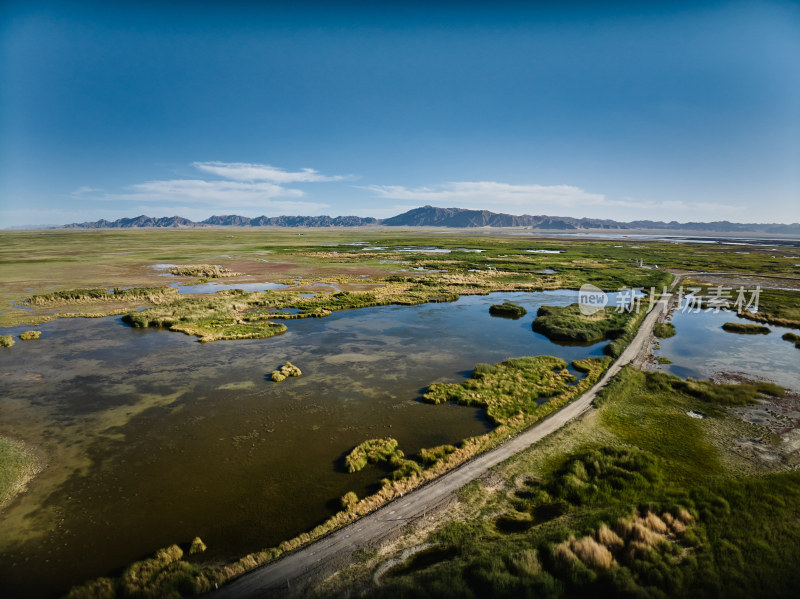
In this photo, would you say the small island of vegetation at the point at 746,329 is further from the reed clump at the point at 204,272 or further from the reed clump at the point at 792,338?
the reed clump at the point at 204,272

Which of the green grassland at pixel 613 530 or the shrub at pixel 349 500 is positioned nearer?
the green grassland at pixel 613 530

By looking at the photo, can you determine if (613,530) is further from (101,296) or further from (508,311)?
(101,296)

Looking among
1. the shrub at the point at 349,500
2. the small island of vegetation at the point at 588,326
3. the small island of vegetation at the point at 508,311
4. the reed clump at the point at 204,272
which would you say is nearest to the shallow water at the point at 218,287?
the reed clump at the point at 204,272

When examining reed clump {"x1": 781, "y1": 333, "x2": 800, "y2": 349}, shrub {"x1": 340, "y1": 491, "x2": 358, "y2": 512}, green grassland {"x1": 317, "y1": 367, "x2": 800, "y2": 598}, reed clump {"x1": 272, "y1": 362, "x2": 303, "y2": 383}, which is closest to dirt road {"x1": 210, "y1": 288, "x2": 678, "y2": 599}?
green grassland {"x1": 317, "y1": 367, "x2": 800, "y2": 598}

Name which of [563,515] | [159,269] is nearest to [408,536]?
[563,515]

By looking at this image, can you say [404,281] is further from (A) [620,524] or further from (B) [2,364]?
(A) [620,524]

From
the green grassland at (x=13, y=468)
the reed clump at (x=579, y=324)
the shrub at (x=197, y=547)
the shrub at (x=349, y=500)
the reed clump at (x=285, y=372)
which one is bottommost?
the shrub at (x=197, y=547)

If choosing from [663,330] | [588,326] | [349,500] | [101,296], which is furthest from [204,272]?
[663,330]
